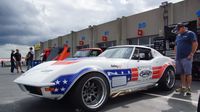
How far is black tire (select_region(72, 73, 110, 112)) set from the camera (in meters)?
3.42

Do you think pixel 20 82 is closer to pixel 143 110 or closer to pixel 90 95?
pixel 90 95

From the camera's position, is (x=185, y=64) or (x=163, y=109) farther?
(x=185, y=64)

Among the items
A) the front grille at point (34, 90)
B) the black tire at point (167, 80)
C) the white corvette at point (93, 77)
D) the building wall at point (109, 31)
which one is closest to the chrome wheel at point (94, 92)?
the white corvette at point (93, 77)

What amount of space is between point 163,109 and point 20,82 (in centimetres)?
271

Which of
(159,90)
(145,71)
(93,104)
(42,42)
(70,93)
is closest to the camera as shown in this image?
(70,93)

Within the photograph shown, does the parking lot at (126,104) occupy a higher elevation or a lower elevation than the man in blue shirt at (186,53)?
lower

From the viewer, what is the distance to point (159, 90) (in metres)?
5.55

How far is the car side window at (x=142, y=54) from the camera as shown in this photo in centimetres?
472

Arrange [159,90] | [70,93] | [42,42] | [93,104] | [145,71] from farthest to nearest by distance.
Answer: [42,42] → [159,90] → [145,71] → [93,104] → [70,93]

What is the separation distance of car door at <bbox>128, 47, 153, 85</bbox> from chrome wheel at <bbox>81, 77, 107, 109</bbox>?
0.83 m

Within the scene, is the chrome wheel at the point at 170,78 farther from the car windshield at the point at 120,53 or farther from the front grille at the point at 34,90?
the front grille at the point at 34,90

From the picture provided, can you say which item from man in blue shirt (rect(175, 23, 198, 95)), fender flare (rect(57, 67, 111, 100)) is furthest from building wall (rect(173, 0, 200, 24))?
fender flare (rect(57, 67, 111, 100))

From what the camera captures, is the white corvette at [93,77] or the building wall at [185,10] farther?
the building wall at [185,10]

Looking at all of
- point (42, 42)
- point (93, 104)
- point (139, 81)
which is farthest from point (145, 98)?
point (42, 42)
